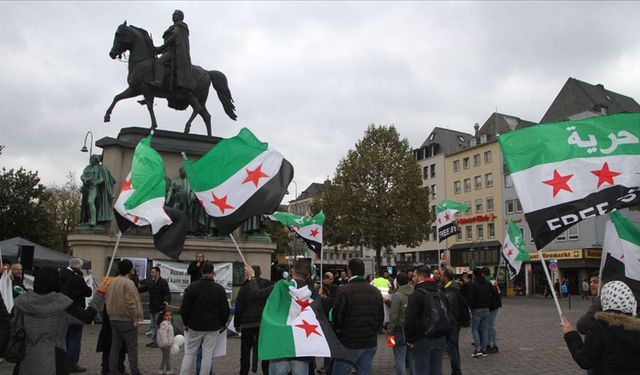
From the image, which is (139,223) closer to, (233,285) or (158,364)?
(158,364)

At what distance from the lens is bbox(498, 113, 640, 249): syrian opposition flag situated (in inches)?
256

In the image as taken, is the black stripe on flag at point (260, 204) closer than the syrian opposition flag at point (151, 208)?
Yes

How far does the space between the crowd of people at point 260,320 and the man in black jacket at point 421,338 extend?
14mm

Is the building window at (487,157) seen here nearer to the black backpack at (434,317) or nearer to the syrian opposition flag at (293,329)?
the black backpack at (434,317)

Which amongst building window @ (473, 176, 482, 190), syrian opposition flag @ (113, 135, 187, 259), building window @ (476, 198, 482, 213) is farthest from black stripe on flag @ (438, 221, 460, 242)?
building window @ (473, 176, 482, 190)

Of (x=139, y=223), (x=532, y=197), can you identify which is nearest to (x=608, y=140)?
(x=532, y=197)

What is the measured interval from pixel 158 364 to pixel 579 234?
177ft

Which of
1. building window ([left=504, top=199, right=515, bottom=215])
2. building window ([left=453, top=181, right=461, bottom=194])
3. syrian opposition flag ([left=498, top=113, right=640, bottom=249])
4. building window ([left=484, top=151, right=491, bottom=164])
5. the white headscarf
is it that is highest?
building window ([left=484, top=151, right=491, bottom=164])

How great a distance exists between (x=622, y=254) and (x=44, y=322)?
6.15m

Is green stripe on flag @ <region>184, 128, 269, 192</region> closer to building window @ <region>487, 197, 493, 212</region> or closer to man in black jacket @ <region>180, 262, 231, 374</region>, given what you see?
man in black jacket @ <region>180, 262, 231, 374</region>

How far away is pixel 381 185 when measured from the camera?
52594 mm

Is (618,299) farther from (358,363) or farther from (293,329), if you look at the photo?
(358,363)

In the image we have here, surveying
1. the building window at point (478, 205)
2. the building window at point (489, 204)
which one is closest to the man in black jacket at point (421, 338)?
the building window at point (489, 204)

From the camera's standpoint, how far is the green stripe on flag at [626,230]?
6961 millimetres
